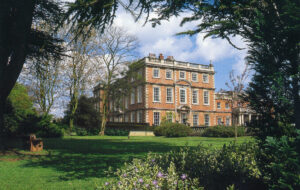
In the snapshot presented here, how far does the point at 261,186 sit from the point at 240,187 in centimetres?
37

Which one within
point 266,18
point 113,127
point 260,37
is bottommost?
point 113,127

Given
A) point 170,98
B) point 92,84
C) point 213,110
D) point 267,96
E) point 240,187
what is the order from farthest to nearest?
point 213,110
point 170,98
point 92,84
point 240,187
point 267,96

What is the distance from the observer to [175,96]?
40.0 m

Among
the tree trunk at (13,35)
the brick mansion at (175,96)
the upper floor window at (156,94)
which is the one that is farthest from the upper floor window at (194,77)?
the tree trunk at (13,35)

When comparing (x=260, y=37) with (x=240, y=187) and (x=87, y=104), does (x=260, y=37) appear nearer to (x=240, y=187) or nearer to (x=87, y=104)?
→ (x=240, y=187)

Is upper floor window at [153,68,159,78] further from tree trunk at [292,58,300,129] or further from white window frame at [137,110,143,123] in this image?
tree trunk at [292,58,300,129]

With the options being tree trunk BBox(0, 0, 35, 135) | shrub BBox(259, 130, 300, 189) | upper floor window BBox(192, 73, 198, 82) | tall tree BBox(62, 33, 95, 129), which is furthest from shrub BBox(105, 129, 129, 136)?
shrub BBox(259, 130, 300, 189)

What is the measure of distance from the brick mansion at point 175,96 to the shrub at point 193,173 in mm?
30839

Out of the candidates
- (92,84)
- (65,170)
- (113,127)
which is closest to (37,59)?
(65,170)

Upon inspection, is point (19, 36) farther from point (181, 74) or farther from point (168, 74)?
point (181, 74)

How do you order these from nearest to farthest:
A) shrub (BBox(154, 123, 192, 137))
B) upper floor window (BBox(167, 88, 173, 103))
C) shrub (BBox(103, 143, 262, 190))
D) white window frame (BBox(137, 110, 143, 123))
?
shrub (BBox(103, 143, 262, 190)) → shrub (BBox(154, 123, 192, 137)) → white window frame (BBox(137, 110, 143, 123)) → upper floor window (BBox(167, 88, 173, 103))

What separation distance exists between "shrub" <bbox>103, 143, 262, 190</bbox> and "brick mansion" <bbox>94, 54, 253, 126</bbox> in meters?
30.8

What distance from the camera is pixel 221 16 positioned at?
5.29m

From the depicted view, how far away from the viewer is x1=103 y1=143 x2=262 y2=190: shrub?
3.81 meters
